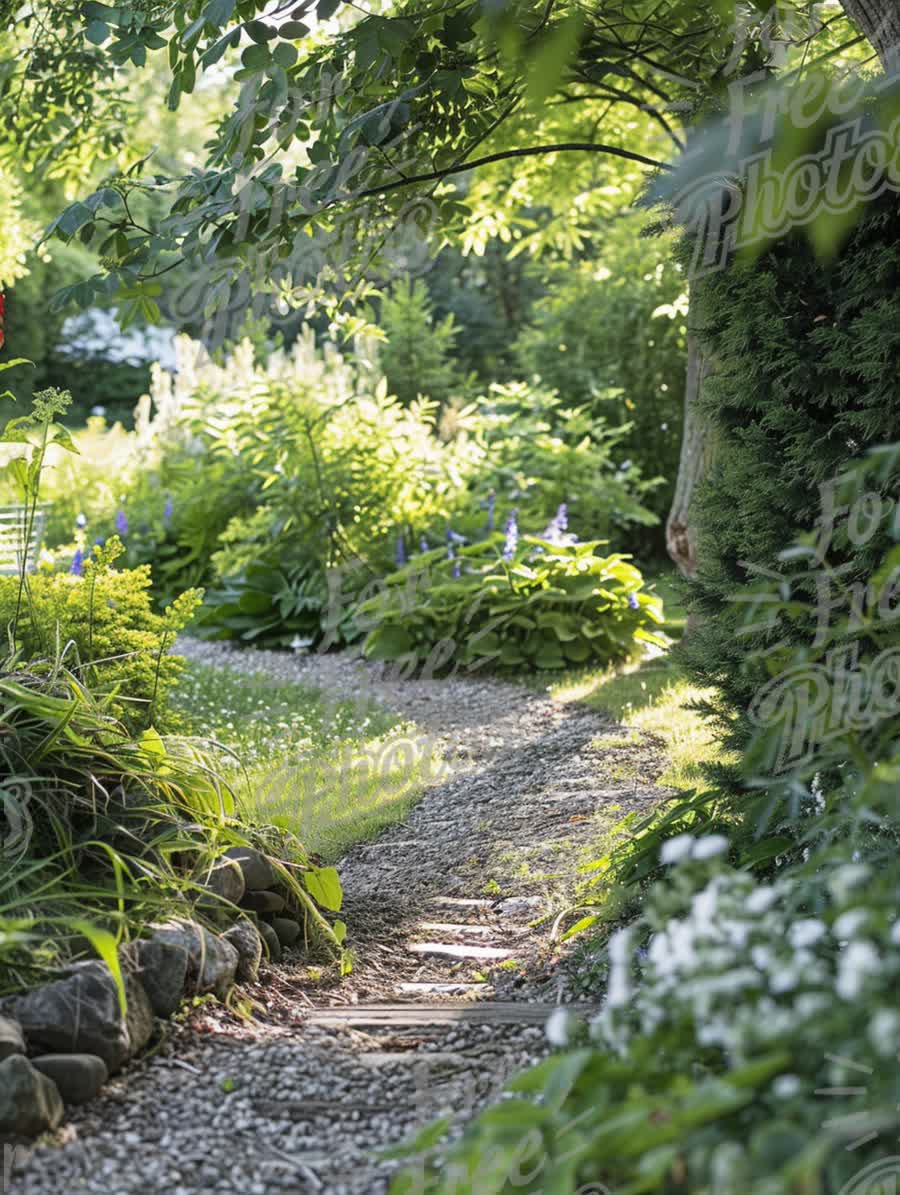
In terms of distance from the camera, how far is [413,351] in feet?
38.8

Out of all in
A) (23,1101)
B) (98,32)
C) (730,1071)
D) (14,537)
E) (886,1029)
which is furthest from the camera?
(14,537)

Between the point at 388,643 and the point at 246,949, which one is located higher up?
the point at 388,643

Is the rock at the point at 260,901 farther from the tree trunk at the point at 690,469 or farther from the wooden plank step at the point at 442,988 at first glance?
the tree trunk at the point at 690,469

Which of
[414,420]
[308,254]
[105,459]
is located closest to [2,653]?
[308,254]

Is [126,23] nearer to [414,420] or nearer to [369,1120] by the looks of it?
[369,1120]

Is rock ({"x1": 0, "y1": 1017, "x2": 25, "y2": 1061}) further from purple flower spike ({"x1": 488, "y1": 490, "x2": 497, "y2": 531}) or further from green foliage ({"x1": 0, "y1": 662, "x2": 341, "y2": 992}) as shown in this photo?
purple flower spike ({"x1": 488, "y1": 490, "x2": 497, "y2": 531})

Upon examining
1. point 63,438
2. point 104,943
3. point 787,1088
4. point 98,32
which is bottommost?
point 104,943

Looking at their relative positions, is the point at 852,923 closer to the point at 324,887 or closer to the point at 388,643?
the point at 324,887

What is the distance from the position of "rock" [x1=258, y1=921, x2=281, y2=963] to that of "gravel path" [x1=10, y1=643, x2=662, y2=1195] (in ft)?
0.14

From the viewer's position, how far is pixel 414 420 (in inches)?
329

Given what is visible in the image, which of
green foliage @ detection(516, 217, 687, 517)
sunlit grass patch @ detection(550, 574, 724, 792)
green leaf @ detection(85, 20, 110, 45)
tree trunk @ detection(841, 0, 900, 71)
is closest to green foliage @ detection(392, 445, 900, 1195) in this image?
tree trunk @ detection(841, 0, 900, 71)

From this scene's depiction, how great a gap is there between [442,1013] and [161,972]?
600mm

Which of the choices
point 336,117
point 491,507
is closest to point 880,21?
point 336,117

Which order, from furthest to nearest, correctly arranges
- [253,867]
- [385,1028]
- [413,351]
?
[413,351]
[253,867]
[385,1028]
